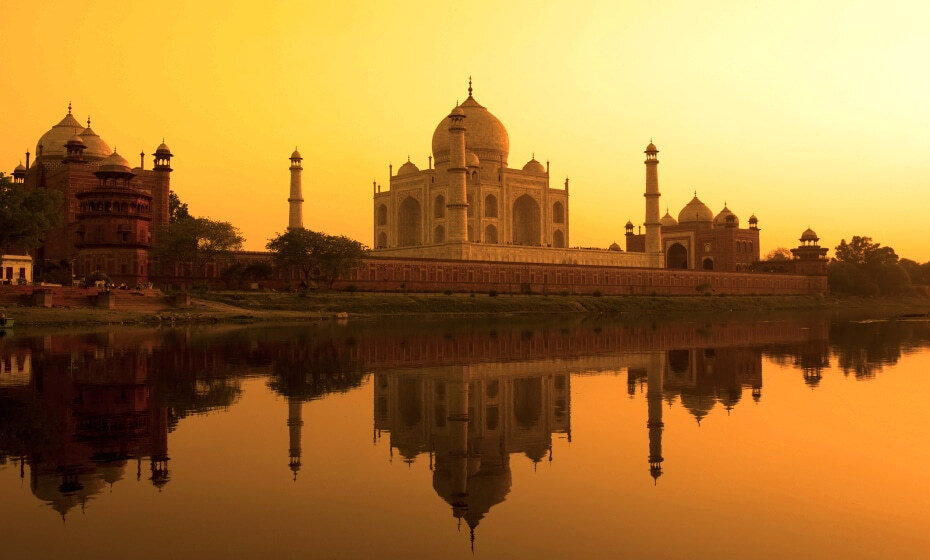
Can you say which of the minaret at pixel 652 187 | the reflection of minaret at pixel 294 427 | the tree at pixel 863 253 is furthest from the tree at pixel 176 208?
the tree at pixel 863 253

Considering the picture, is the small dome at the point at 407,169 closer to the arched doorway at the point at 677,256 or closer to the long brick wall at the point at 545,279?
the long brick wall at the point at 545,279

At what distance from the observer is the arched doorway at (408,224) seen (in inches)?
2697

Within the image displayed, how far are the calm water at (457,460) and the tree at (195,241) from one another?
27.9 metres

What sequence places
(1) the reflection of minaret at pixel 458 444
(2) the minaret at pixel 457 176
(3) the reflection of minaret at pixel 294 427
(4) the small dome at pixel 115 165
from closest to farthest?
(1) the reflection of minaret at pixel 458 444, (3) the reflection of minaret at pixel 294 427, (4) the small dome at pixel 115 165, (2) the minaret at pixel 457 176

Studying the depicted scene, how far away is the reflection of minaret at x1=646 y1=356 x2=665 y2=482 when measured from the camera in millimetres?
9352

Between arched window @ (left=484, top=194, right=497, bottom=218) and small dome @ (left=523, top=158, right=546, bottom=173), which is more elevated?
small dome @ (left=523, top=158, right=546, bottom=173)

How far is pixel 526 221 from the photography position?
70.4 meters

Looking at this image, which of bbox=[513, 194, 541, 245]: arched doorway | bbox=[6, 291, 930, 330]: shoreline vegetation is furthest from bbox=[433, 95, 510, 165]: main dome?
bbox=[6, 291, 930, 330]: shoreline vegetation

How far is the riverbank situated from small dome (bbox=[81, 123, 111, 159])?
15567mm

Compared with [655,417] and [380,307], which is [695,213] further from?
[655,417]

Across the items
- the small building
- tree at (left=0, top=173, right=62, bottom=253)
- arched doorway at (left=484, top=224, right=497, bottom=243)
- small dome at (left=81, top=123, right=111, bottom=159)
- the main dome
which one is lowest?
the small building

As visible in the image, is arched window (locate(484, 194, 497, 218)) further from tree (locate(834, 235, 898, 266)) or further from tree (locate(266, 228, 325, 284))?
tree (locate(834, 235, 898, 266))

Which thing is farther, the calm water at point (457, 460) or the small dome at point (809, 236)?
the small dome at point (809, 236)

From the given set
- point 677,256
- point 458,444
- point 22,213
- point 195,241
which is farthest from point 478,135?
point 458,444
